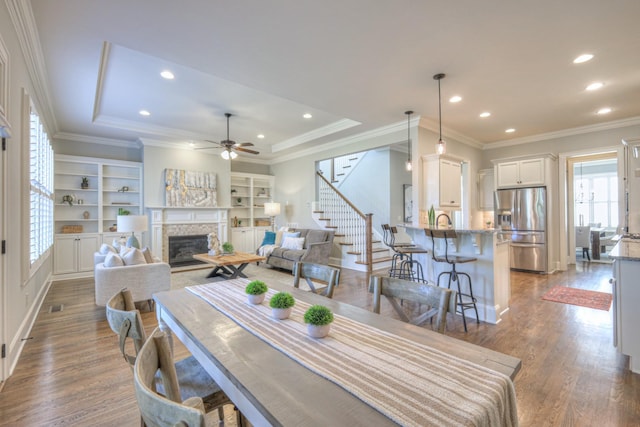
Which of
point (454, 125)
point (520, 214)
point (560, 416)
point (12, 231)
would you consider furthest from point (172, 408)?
point (520, 214)

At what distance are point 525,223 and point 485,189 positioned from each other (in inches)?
49.1

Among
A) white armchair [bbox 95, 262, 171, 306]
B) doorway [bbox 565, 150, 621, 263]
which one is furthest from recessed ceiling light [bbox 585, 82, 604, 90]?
white armchair [bbox 95, 262, 171, 306]

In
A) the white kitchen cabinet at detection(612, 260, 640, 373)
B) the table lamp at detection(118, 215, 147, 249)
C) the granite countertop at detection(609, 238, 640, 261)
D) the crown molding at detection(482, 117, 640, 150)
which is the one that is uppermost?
the crown molding at detection(482, 117, 640, 150)

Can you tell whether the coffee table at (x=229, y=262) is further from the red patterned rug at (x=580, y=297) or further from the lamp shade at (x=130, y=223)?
the red patterned rug at (x=580, y=297)

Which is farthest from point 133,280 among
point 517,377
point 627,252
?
point 627,252

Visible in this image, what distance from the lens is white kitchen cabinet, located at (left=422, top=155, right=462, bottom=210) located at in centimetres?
519

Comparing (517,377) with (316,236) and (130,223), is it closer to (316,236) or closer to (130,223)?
(316,236)

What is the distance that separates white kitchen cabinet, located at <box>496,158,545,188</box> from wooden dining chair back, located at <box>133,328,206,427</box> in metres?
7.12

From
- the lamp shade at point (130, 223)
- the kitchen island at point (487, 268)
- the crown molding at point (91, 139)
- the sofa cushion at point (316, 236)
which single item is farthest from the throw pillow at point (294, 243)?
the crown molding at point (91, 139)

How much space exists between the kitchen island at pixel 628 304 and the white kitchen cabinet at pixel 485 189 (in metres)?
4.76

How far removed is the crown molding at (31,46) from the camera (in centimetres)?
237

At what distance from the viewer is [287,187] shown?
8.45 m

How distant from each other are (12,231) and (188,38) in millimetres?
2279

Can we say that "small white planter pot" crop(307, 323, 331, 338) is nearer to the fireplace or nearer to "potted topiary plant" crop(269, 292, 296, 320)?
"potted topiary plant" crop(269, 292, 296, 320)
